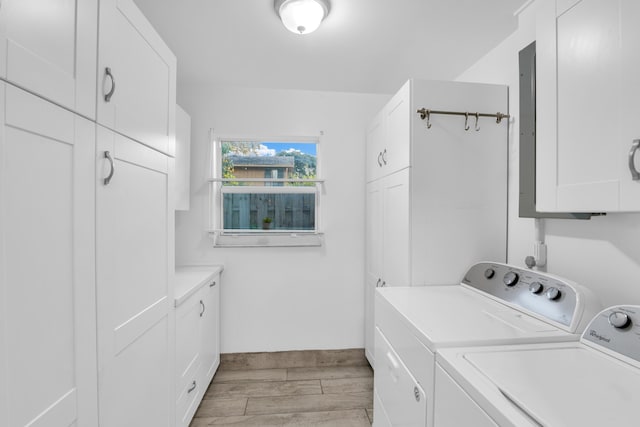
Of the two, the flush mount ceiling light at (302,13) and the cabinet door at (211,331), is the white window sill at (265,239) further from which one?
the flush mount ceiling light at (302,13)

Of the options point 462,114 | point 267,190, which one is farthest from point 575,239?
point 267,190

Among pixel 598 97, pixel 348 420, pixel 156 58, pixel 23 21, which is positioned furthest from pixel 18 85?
pixel 348 420

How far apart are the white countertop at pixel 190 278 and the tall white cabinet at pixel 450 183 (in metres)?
1.31

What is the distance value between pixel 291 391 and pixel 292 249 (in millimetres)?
1124

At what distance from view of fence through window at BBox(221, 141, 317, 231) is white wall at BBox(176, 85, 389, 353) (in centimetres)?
14

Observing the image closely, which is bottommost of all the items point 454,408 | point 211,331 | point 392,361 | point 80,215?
point 211,331

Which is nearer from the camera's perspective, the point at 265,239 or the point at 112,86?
the point at 112,86

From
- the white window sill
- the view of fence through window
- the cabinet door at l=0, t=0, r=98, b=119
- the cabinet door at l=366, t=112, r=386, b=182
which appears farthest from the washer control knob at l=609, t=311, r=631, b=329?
the view of fence through window

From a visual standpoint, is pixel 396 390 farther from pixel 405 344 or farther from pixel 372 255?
pixel 372 255

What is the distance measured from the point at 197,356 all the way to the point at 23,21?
1909mm

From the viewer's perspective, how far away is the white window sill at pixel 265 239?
2.57 meters

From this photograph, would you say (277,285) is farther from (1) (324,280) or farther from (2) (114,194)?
(2) (114,194)

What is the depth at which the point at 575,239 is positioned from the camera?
1336mm

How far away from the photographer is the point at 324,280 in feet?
8.69
